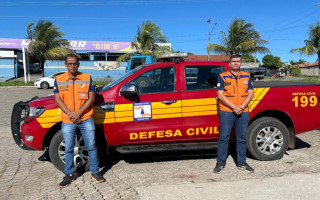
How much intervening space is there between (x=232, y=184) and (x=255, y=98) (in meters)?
1.52

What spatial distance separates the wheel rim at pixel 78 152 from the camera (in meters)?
4.17

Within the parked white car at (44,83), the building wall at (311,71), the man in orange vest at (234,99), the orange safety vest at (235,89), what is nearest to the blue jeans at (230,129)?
the man in orange vest at (234,99)

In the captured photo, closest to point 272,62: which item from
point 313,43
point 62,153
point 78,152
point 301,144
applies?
point 313,43

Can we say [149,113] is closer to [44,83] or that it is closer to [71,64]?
[71,64]

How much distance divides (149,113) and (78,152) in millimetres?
1251

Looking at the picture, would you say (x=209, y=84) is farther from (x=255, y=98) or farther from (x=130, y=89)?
(x=130, y=89)

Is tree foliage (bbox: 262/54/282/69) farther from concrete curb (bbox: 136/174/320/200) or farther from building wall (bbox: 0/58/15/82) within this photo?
concrete curb (bbox: 136/174/320/200)

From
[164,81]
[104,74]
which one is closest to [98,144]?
[164,81]

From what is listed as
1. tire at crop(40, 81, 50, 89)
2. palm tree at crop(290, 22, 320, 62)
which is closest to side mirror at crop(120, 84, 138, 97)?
tire at crop(40, 81, 50, 89)

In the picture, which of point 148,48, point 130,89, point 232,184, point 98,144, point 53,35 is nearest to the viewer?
point 232,184

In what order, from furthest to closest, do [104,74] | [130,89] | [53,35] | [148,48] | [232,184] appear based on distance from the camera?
[104,74] < [53,35] < [148,48] < [130,89] < [232,184]

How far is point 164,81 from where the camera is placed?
449 cm

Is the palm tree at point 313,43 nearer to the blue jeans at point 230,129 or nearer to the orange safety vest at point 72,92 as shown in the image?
the blue jeans at point 230,129

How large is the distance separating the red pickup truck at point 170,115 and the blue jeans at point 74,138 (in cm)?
36
